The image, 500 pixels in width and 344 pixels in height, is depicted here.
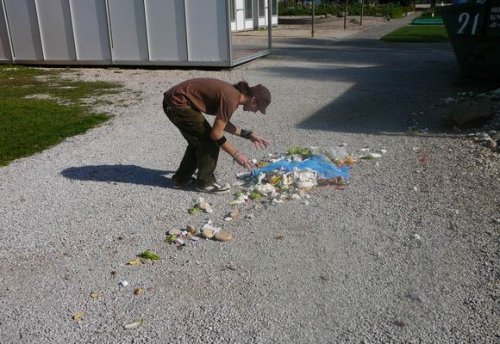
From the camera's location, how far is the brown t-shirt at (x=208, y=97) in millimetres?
4480

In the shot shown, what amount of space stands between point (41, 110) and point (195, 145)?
18.1 feet

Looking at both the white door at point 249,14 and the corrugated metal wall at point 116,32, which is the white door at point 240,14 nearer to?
the white door at point 249,14

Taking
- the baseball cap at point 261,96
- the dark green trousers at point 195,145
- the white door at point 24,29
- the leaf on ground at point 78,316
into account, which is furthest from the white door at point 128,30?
the leaf on ground at point 78,316

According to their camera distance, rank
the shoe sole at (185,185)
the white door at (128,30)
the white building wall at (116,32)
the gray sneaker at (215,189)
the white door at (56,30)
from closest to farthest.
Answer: the gray sneaker at (215,189) → the shoe sole at (185,185) → the white building wall at (116,32) → the white door at (128,30) → the white door at (56,30)

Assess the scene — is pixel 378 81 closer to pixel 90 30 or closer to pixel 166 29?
pixel 166 29

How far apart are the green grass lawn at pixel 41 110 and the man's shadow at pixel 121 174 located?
1.14 meters

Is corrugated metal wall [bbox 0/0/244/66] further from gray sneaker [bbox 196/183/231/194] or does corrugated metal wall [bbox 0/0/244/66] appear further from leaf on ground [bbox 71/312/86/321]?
leaf on ground [bbox 71/312/86/321]

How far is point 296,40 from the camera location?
2247cm

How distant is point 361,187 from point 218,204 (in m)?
1.52

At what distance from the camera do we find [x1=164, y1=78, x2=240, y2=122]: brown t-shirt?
4.48 metres

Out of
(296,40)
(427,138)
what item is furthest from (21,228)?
(296,40)

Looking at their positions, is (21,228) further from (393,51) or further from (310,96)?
(393,51)

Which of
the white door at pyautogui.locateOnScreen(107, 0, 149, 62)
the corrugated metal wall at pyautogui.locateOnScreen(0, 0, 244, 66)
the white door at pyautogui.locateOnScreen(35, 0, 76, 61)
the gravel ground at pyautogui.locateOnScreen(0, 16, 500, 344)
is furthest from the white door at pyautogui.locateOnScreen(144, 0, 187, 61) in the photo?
the gravel ground at pyautogui.locateOnScreen(0, 16, 500, 344)

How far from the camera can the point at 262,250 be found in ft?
13.2
